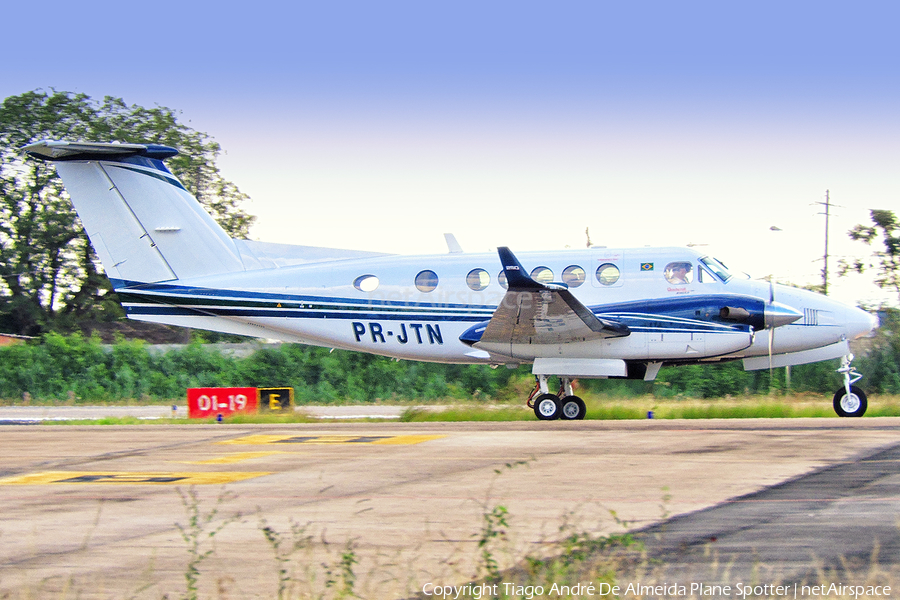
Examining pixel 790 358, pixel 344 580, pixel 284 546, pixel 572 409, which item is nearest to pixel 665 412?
pixel 790 358

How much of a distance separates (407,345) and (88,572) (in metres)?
12.3

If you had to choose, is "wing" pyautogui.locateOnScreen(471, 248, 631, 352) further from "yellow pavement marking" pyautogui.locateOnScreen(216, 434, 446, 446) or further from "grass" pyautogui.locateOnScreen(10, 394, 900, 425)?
"yellow pavement marking" pyautogui.locateOnScreen(216, 434, 446, 446)

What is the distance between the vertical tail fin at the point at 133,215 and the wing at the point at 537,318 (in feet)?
21.1

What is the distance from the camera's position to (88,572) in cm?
548

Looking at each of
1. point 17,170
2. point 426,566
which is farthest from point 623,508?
point 17,170

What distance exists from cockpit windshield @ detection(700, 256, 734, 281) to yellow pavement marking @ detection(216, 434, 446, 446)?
6.80 m

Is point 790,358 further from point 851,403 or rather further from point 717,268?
point 717,268

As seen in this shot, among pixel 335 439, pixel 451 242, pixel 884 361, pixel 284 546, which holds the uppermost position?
pixel 451 242

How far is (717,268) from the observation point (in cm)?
1680

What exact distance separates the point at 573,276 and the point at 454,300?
2492 mm

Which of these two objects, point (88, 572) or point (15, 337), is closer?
point (88, 572)

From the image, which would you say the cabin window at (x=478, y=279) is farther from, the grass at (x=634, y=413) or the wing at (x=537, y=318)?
the grass at (x=634, y=413)

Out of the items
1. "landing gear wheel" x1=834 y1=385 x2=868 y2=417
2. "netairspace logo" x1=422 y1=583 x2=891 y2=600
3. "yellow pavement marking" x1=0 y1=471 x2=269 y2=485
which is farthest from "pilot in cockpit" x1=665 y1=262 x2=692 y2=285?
"netairspace logo" x1=422 y1=583 x2=891 y2=600

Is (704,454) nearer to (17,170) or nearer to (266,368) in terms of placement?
(266,368)
